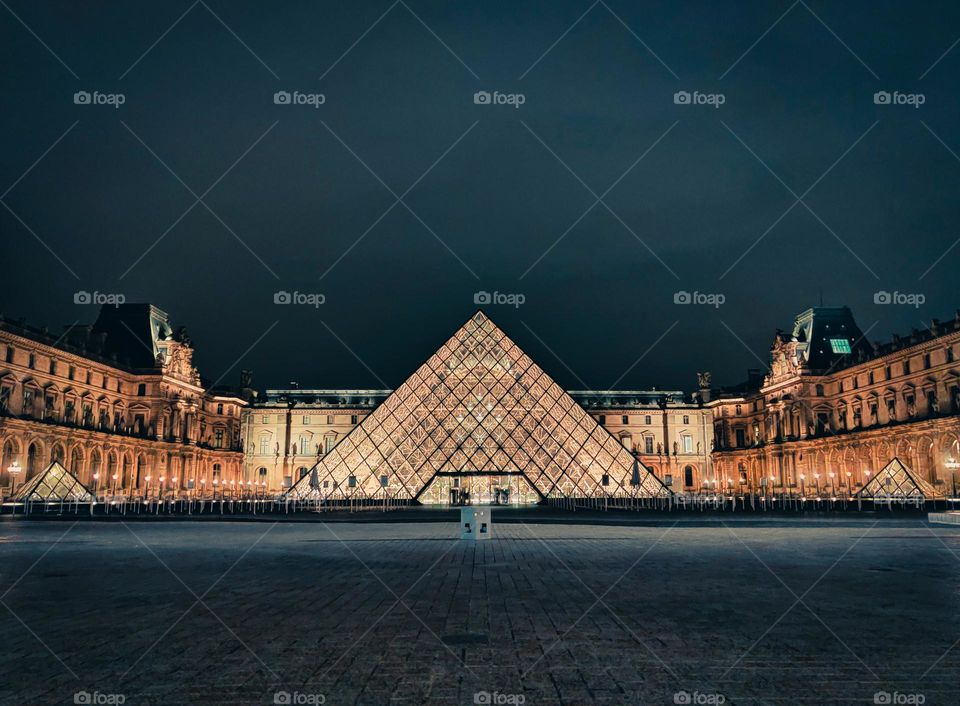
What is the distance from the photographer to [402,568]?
27.9 feet

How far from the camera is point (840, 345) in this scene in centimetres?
5197

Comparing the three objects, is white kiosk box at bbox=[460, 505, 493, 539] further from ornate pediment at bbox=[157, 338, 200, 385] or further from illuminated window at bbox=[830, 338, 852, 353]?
illuminated window at bbox=[830, 338, 852, 353]

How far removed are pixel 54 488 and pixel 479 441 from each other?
Result: 1862 cm

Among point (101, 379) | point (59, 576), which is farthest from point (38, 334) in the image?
point (59, 576)

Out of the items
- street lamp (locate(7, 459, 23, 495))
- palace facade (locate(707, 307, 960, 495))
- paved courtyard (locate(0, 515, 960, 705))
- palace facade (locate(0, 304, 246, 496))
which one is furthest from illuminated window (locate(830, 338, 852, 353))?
street lamp (locate(7, 459, 23, 495))

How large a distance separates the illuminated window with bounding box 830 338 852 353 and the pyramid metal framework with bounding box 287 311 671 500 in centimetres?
2619

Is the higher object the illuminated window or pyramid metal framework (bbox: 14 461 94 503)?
the illuminated window

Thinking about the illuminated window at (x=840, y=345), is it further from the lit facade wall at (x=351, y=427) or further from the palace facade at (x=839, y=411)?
the lit facade wall at (x=351, y=427)

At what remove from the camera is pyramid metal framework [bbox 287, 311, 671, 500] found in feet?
109

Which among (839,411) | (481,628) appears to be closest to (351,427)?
(839,411)

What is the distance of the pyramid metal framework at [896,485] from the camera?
Answer: 96.9ft

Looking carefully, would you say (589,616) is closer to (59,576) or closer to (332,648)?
(332,648)

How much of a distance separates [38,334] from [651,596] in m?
39.1

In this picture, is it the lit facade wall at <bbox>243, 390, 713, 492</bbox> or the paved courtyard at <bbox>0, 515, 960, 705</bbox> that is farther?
the lit facade wall at <bbox>243, 390, 713, 492</bbox>
